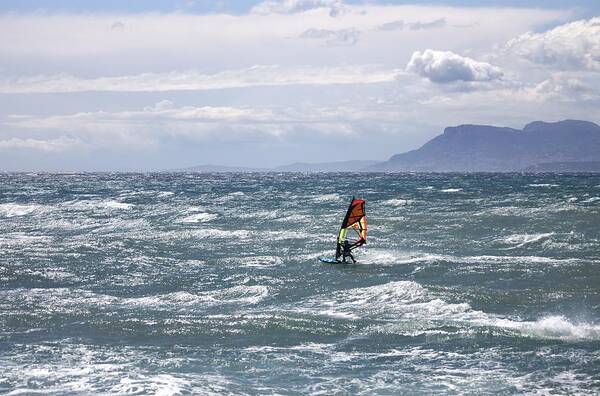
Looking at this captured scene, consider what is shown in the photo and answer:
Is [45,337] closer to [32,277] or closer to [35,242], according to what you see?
[32,277]

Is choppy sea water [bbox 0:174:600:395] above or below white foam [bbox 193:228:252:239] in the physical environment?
below

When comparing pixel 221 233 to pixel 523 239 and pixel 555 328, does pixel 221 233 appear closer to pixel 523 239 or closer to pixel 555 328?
pixel 523 239

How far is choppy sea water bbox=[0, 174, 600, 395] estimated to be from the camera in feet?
60.6

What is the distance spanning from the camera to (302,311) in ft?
85.8

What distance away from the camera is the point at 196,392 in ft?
57.1

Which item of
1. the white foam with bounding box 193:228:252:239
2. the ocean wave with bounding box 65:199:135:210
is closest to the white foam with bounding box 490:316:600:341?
the white foam with bounding box 193:228:252:239

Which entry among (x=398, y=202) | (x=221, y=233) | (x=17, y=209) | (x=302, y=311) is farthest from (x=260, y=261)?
(x=17, y=209)

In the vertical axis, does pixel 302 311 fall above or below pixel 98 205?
below

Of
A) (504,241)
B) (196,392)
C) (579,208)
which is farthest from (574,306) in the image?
(579,208)

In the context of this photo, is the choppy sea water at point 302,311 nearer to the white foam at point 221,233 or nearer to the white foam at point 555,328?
the white foam at point 555,328

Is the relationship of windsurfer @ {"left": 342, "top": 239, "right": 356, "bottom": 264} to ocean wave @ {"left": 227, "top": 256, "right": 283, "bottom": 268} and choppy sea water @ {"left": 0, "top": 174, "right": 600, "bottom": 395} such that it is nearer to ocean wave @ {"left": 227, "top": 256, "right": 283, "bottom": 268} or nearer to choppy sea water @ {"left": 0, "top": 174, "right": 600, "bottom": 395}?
choppy sea water @ {"left": 0, "top": 174, "right": 600, "bottom": 395}

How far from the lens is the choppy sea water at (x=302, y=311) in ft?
60.6

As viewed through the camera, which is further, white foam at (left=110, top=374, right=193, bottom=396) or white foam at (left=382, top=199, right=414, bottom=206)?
white foam at (left=382, top=199, right=414, bottom=206)

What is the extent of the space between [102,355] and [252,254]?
19.9 m
